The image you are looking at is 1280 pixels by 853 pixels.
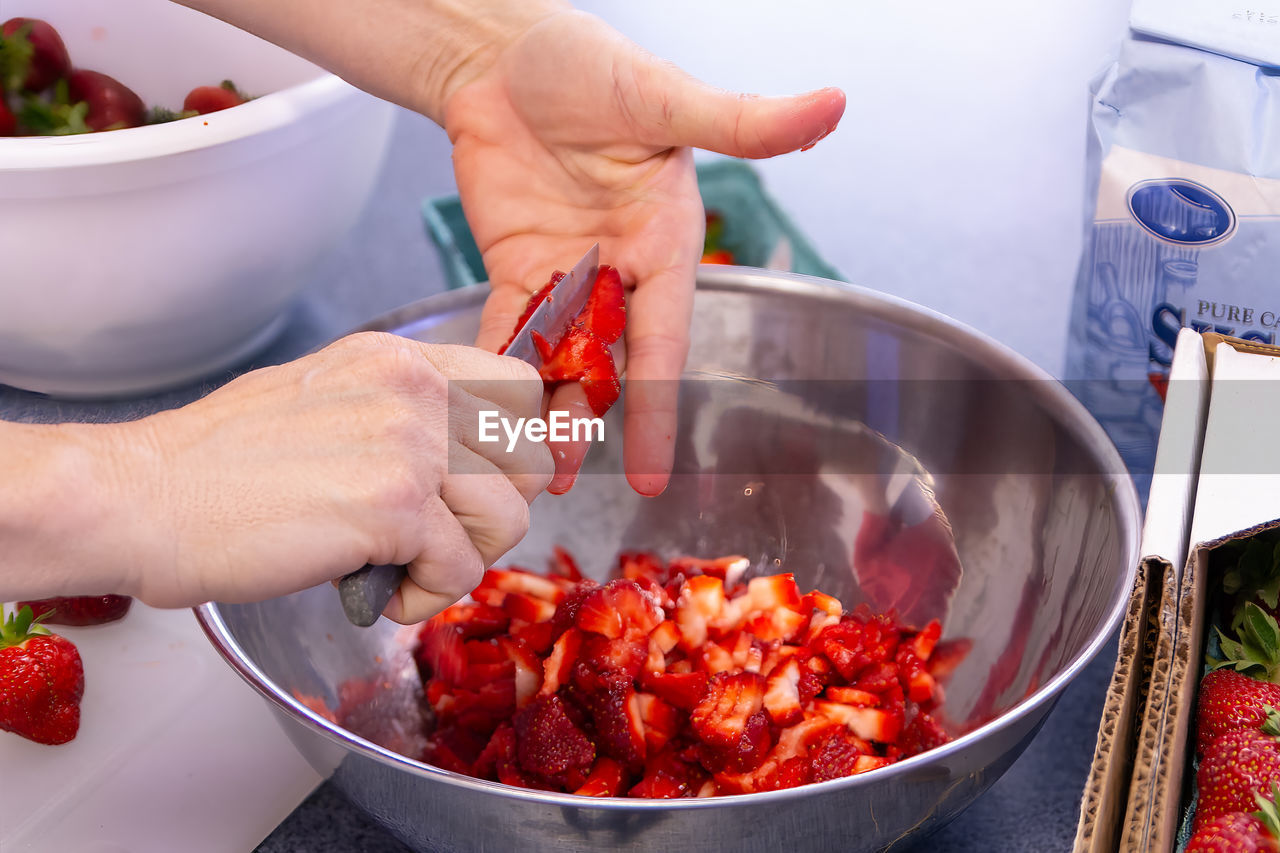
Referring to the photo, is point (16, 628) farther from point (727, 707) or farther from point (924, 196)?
point (924, 196)

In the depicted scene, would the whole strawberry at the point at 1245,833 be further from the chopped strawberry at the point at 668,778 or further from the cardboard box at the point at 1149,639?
the chopped strawberry at the point at 668,778

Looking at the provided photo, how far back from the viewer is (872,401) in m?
1.14

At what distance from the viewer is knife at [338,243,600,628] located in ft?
2.22

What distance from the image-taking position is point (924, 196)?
1.80 meters

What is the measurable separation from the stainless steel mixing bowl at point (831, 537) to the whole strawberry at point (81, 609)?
225mm

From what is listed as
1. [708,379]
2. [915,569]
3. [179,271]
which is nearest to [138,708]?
[179,271]

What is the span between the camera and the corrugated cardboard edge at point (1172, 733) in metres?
0.58

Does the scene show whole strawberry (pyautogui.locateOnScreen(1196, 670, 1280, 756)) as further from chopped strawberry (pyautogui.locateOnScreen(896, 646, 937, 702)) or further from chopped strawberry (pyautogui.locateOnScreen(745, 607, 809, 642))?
chopped strawberry (pyautogui.locateOnScreen(745, 607, 809, 642))

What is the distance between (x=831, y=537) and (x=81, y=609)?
77 centimetres

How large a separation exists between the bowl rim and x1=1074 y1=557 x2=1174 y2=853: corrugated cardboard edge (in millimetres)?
941

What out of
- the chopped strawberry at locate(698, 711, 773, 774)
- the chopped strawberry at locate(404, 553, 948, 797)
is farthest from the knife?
the chopped strawberry at locate(698, 711, 773, 774)

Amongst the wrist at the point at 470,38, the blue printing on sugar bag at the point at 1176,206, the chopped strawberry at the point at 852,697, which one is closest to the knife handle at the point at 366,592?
the chopped strawberry at the point at 852,697

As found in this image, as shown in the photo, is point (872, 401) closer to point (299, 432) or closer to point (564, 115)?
point (564, 115)

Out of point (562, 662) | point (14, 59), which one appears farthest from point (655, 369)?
point (14, 59)
